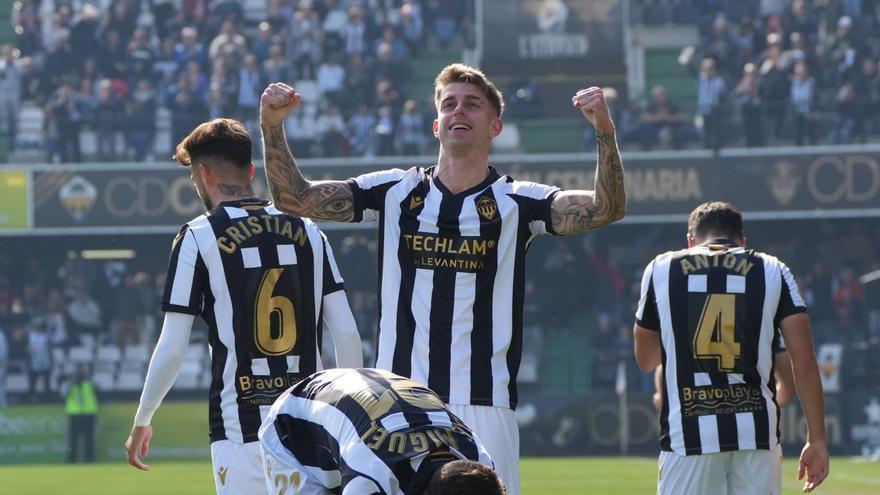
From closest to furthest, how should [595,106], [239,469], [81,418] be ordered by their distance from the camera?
[595,106]
[239,469]
[81,418]

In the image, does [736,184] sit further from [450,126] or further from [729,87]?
[450,126]

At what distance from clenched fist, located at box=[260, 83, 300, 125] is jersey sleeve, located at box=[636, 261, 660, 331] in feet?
6.87

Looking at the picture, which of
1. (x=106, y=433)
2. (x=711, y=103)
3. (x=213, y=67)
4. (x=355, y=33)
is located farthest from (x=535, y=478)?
(x=355, y=33)

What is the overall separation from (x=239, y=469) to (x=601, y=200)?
1.64 m

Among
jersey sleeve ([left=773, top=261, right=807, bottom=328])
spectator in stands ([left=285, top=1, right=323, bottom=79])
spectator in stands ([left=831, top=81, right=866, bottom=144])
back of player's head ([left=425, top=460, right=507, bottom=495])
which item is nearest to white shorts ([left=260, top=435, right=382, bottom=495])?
back of player's head ([left=425, top=460, right=507, bottom=495])

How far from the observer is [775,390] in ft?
21.6

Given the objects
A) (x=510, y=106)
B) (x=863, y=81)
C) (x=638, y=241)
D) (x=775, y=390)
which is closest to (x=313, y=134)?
(x=510, y=106)

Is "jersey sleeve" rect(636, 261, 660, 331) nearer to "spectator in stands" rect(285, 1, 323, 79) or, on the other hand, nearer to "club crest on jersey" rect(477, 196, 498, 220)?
"club crest on jersey" rect(477, 196, 498, 220)

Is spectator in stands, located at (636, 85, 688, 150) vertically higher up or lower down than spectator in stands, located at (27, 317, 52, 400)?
higher up

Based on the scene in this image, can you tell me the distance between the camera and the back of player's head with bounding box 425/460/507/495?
3.37m

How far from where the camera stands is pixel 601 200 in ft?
16.7

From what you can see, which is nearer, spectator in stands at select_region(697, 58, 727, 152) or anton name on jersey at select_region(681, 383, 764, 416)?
anton name on jersey at select_region(681, 383, 764, 416)

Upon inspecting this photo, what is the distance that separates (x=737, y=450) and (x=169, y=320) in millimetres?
2408

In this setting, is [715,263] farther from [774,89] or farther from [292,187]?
[774,89]
